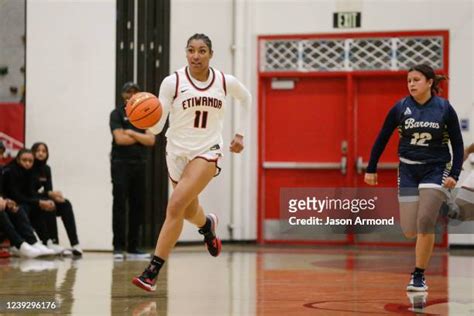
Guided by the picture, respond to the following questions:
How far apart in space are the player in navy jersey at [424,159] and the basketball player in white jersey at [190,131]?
1.44 metres

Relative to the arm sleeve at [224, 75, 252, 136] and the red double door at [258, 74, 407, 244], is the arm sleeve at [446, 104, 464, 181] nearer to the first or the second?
the arm sleeve at [224, 75, 252, 136]

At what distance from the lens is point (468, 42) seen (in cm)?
1395

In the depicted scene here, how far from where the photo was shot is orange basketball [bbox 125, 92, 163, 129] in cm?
670

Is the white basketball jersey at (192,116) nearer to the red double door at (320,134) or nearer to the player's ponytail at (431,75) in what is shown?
the player's ponytail at (431,75)

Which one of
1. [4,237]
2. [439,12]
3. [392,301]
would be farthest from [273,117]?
[392,301]

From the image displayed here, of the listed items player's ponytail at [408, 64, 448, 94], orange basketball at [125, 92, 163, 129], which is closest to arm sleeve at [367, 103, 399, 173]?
player's ponytail at [408, 64, 448, 94]

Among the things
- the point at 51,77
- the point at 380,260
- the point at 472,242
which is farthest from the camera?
the point at 472,242

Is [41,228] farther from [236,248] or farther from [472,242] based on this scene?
[472,242]

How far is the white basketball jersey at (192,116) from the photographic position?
6949 millimetres

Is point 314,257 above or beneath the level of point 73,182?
beneath

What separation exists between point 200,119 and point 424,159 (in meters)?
1.82

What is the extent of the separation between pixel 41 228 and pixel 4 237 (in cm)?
49

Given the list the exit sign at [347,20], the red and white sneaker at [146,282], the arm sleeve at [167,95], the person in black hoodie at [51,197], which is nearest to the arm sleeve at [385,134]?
the arm sleeve at [167,95]

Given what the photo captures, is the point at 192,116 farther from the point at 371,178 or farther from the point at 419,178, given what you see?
the point at 419,178
